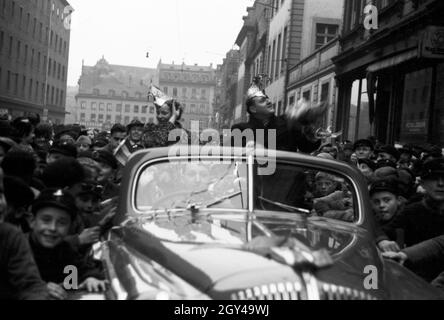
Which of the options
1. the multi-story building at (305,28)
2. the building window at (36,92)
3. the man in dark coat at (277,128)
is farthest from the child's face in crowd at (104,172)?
the building window at (36,92)

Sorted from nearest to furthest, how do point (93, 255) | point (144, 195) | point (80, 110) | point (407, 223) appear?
point (93, 255)
point (144, 195)
point (407, 223)
point (80, 110)

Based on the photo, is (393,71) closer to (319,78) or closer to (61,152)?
(319,78)

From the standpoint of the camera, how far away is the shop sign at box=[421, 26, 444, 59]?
35.9 feet

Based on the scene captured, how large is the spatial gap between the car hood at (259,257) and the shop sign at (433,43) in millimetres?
7995

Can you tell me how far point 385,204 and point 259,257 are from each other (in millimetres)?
2553

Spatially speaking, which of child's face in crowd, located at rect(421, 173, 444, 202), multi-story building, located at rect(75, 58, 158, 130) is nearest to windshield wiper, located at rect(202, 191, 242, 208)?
child's face in crowd, located at rect(421, 173, 444, 202)

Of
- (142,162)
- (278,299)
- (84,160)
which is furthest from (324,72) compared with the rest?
(278,299)

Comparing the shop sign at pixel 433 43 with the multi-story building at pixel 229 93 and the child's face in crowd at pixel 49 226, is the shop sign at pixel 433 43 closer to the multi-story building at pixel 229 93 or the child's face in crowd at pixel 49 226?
the child's face in crowd at pixel 49 226

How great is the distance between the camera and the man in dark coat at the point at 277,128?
17.0ft

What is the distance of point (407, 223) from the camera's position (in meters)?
4.90

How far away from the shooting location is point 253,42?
162 ft

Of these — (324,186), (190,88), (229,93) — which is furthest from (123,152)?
(190,88)
